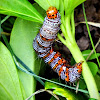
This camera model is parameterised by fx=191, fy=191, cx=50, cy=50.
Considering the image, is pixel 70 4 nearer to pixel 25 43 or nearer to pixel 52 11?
pixel 52 11

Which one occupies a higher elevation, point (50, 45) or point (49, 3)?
point (49, 3)

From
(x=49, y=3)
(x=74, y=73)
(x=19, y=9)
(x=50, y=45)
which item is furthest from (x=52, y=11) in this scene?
(x=74, y=73)

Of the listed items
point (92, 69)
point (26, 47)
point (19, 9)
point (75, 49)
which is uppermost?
point (19, 9)

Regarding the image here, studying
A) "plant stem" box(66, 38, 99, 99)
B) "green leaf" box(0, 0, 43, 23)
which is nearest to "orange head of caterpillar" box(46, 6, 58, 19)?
"green leaf" box(0, 0, 43, 23)

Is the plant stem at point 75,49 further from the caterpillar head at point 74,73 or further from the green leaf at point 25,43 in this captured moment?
the green leaf at point 25,43

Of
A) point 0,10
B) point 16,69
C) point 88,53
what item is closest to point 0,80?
point 16,69

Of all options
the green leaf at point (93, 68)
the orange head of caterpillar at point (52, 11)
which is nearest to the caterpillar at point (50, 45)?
the orange head of caterpillar at point (52, 11)

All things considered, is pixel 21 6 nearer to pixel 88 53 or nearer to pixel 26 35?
pixel 26 35
